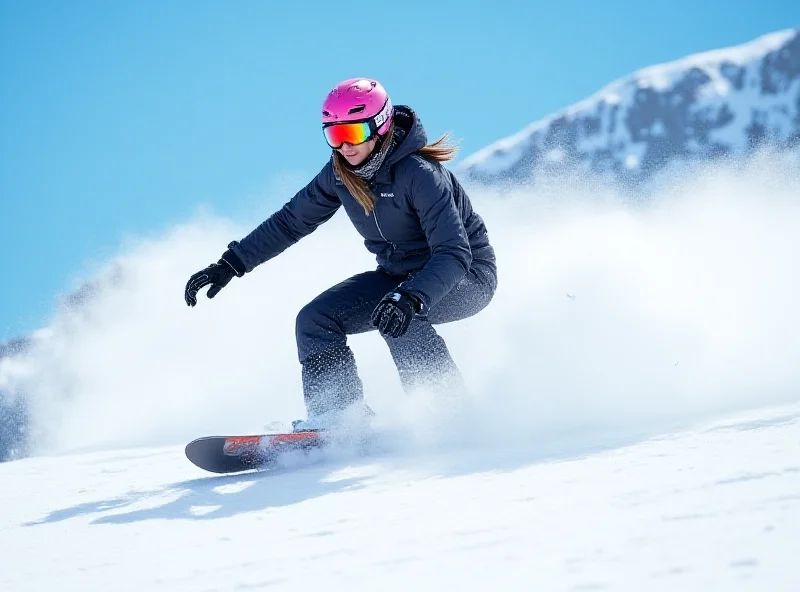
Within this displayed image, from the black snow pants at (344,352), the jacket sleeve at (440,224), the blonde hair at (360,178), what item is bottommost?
the black snow pants at (344,352)

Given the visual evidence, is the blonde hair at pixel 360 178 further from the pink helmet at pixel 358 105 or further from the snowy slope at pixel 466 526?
the snowy slope at pixel 466 526

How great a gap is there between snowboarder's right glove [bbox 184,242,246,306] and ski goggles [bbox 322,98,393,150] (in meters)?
1.13

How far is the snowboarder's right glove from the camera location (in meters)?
4.43

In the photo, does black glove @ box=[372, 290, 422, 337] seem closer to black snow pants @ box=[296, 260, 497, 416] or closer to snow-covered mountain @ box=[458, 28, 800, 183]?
black snow pants @ box=[296, 260, 497, 416]

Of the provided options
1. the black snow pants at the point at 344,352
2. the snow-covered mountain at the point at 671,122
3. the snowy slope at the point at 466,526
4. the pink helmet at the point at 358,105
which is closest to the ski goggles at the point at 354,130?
the pink helmet at the point at 358,105

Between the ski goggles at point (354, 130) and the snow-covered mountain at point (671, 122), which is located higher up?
the snow-covered mountain at point (671, 122)

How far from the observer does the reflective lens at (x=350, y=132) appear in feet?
12.5

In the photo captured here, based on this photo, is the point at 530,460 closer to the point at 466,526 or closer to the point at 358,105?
the point at 466,526

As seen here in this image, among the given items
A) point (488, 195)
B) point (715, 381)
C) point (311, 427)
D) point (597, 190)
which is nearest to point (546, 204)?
point (597, 190)

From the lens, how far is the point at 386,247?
168 inches

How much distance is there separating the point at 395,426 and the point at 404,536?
195cm

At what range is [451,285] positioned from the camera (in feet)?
12.2

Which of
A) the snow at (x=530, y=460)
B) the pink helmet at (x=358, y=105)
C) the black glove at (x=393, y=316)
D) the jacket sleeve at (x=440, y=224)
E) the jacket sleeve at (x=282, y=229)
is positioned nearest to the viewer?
the snow at (x=530, y=460)

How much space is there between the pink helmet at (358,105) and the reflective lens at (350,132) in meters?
0.03
